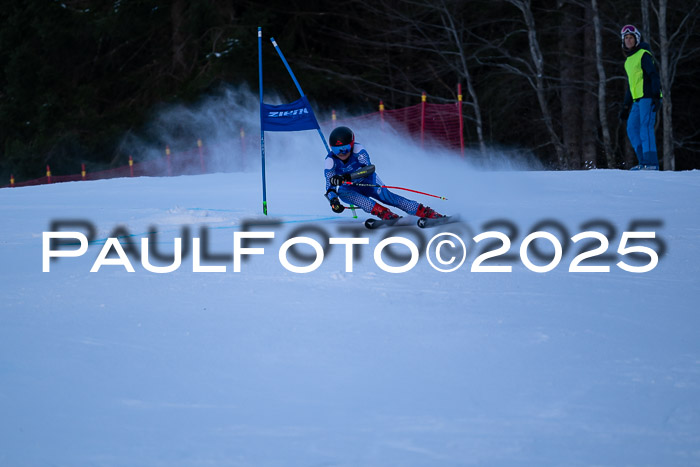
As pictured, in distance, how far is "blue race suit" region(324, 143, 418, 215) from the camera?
26.9 feet

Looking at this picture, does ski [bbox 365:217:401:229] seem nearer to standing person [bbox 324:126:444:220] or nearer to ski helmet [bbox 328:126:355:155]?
standing person [bbox 324:126:444:220]

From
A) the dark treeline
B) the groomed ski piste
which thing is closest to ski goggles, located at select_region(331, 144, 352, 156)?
Result: the groomed ski piste

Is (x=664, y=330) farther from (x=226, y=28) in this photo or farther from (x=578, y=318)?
(x=226, y=28)

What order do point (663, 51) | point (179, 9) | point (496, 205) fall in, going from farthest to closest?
point (179, 9) < point (663, 51) < point (496, 205)

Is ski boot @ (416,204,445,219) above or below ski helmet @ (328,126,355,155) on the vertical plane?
below

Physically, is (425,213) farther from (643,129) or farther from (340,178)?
(643,129)

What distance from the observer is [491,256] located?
248 inches

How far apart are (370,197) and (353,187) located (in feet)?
0.82

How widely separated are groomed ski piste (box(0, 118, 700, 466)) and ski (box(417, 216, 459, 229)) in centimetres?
45

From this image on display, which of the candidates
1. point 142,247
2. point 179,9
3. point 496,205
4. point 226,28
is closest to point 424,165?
point 496,205

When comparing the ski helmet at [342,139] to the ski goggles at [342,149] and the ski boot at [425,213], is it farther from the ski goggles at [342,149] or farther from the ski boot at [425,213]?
the ski boot at [425,213]

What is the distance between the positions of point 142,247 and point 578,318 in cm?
405

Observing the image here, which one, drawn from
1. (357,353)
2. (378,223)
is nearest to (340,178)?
(378,223)

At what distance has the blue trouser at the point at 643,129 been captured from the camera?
423 inches
